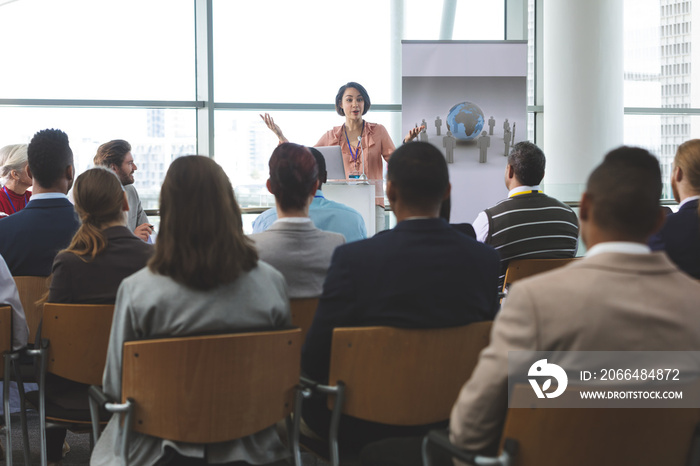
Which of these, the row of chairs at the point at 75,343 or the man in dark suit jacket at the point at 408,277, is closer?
the man in dark suit jacket at the point at 408,277

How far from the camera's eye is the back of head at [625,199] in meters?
1.34

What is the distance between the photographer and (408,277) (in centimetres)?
184

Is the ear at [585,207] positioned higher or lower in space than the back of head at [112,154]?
lower

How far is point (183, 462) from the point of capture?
1784 mm

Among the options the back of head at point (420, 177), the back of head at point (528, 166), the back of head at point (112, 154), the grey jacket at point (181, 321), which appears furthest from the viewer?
the back of head at point (112, 154)

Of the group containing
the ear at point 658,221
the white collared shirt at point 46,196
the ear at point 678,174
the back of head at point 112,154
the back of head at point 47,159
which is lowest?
the ear at point 658,221

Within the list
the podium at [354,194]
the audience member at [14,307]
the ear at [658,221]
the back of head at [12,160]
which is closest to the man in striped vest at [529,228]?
the podium at [354,194]

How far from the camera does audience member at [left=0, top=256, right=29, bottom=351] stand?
2461mm

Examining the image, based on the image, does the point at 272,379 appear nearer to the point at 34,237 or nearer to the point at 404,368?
the point at 404,368

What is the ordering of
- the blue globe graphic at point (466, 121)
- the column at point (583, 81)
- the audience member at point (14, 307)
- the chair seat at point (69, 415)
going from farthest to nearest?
the column at point (583, 81) < the blue globe graphic at point (466, 121) < the audience member at point (14, 307) < the chair seat at point (69, 415)

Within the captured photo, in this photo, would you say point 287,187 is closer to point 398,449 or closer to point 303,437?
point 303,437

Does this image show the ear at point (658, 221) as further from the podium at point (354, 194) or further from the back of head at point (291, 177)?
the podium at point (354, 194)

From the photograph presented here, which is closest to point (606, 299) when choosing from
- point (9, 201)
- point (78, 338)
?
point (78, 338)

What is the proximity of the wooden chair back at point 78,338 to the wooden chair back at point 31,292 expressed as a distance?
0.57 meters
